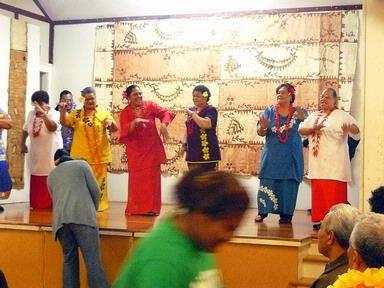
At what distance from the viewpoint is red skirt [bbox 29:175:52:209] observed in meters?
7.82

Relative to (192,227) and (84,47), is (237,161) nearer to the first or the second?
(84,47)

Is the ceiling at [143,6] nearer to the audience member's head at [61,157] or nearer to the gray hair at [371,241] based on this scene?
the audience member's head at [61,157]

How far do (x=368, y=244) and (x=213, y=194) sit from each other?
2.51 ft

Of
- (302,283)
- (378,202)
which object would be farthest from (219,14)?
(378,202)

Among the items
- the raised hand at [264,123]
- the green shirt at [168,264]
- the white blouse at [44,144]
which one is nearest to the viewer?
the green shirt at [168,264]

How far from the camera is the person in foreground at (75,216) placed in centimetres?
523

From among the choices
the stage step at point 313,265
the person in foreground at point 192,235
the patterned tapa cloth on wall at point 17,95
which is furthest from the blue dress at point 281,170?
the person in foreground at point 192,235

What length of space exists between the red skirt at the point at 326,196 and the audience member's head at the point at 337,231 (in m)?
3.04

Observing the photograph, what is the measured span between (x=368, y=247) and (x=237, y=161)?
20.2 feet

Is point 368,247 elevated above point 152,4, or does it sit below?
below

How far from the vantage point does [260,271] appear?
5.34 m

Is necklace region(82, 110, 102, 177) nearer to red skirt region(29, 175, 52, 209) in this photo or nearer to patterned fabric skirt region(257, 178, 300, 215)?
red skirt region(29, 175, 52, 209)

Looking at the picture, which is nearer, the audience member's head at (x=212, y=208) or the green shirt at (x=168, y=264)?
the green shirt at (x=168, y=264)

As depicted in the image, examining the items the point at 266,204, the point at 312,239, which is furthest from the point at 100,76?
the point at 312,239
